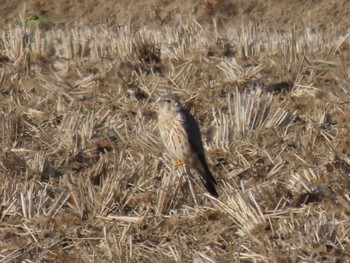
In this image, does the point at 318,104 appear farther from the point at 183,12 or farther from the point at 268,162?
the point at 183,12

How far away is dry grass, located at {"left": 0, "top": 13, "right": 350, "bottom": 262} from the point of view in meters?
9.22

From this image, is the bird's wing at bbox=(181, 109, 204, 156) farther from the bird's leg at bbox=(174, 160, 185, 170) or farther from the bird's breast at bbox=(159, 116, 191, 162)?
the bird's leg at bbox=(174, 160, 185, 170)

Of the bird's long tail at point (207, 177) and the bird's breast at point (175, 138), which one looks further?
the bird's breast at point (175, 138)

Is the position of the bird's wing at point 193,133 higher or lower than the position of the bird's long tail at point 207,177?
higher

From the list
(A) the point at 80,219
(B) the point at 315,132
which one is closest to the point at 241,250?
(A) the point at 80,219

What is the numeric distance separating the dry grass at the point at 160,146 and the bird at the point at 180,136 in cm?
22

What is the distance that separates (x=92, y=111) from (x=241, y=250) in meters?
4.06

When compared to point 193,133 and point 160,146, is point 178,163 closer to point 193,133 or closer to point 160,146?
point 193,133

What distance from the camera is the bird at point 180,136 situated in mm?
10602

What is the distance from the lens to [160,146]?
11.5 m

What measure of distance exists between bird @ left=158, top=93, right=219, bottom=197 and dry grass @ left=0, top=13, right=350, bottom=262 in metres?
0.22

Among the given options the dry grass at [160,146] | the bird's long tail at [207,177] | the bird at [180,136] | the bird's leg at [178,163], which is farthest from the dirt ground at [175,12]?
the bird's long tail at [207,177]

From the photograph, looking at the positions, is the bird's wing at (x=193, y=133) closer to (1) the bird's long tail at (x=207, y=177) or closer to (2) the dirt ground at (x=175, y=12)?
(1) the bird's long tail at (x=207, y=177)

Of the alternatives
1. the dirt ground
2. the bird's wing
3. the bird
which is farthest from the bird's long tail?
the dirt ground
